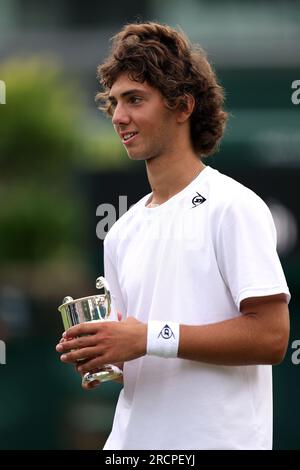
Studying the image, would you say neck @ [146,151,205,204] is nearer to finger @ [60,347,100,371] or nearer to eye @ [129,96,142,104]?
eye @ [129,96,142,104]

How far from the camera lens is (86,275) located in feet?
61.9

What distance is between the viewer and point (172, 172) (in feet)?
12.3

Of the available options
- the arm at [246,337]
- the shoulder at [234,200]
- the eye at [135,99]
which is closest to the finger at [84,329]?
the arm at [246,337]

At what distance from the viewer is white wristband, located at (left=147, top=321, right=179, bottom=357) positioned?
3.38 metres

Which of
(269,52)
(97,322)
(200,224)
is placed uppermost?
(269,52)

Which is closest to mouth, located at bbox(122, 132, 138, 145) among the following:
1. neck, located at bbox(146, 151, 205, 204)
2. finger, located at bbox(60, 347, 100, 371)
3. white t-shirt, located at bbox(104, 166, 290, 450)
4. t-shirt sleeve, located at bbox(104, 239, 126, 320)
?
neck, located at bbox(146, 151, 205, 204)

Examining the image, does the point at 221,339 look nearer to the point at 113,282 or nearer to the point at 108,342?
the point at 108,342

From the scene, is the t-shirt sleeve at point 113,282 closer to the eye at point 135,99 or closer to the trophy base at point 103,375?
the trophy base at point 103,375

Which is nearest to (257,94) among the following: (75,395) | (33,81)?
(33,81)

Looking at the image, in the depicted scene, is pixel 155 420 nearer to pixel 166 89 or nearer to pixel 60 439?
pixel 166 89

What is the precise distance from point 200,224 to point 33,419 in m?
9.56

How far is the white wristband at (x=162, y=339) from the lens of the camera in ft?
11.1

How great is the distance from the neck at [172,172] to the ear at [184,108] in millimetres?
135

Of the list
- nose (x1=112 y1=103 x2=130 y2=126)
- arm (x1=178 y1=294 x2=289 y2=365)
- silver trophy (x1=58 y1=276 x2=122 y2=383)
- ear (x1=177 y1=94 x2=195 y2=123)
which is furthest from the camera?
ear (x1=177 y1=94 x2=195 y2=123)
